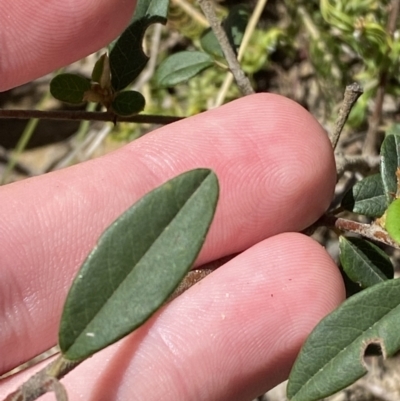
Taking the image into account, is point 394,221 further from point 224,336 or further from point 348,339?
point 224,336

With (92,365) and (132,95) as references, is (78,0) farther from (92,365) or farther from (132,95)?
(92,365)

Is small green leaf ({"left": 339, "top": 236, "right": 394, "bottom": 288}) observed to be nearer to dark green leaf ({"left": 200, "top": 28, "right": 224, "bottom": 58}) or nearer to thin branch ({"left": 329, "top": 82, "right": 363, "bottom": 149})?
thin branch ({"left": 329, "top": 82, "right": 363, "bottom": 149})

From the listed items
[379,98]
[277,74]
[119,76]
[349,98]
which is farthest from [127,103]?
[277,74]

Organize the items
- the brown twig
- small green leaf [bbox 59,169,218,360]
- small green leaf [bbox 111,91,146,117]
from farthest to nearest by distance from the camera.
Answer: the brown twig < small green leaf [bbox 111,91,146,117] < small green leaf [bbox 59,169,218,360]

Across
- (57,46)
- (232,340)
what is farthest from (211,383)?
(57,46)

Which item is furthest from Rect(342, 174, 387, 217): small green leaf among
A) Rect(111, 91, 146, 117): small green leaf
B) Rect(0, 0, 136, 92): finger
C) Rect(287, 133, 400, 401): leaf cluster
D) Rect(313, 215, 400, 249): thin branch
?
Rect(0, 0, 136, 92): finger
